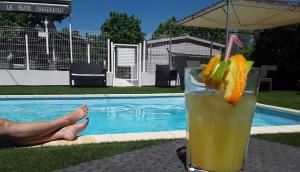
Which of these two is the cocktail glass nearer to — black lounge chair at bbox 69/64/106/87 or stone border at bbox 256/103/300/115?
stone border at bbox 256/103/300/115

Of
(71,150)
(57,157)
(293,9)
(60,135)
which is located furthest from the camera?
(293,9)

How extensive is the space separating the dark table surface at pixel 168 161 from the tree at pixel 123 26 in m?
49.0

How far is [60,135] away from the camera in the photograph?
3.53m

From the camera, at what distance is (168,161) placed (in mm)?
1291

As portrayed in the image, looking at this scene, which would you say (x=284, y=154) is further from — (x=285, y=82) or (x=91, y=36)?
(x=285, y=82)

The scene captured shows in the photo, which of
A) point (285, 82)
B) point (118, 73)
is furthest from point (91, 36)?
point (285, 82)

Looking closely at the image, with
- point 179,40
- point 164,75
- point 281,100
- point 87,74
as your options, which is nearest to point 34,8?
point 87,74

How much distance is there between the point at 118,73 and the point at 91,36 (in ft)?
7.14

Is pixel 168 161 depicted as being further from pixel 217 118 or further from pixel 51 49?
pixel 51 49

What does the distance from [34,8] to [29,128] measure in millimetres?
11503

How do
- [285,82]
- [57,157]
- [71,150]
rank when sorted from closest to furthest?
[57,157], [71,150], [285,82]

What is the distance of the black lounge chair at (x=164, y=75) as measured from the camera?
13890mm

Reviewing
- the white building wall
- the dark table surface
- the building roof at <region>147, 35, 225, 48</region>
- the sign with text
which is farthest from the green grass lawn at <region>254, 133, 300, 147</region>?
the sign with text

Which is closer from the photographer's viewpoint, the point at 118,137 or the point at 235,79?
the point at 235,79
